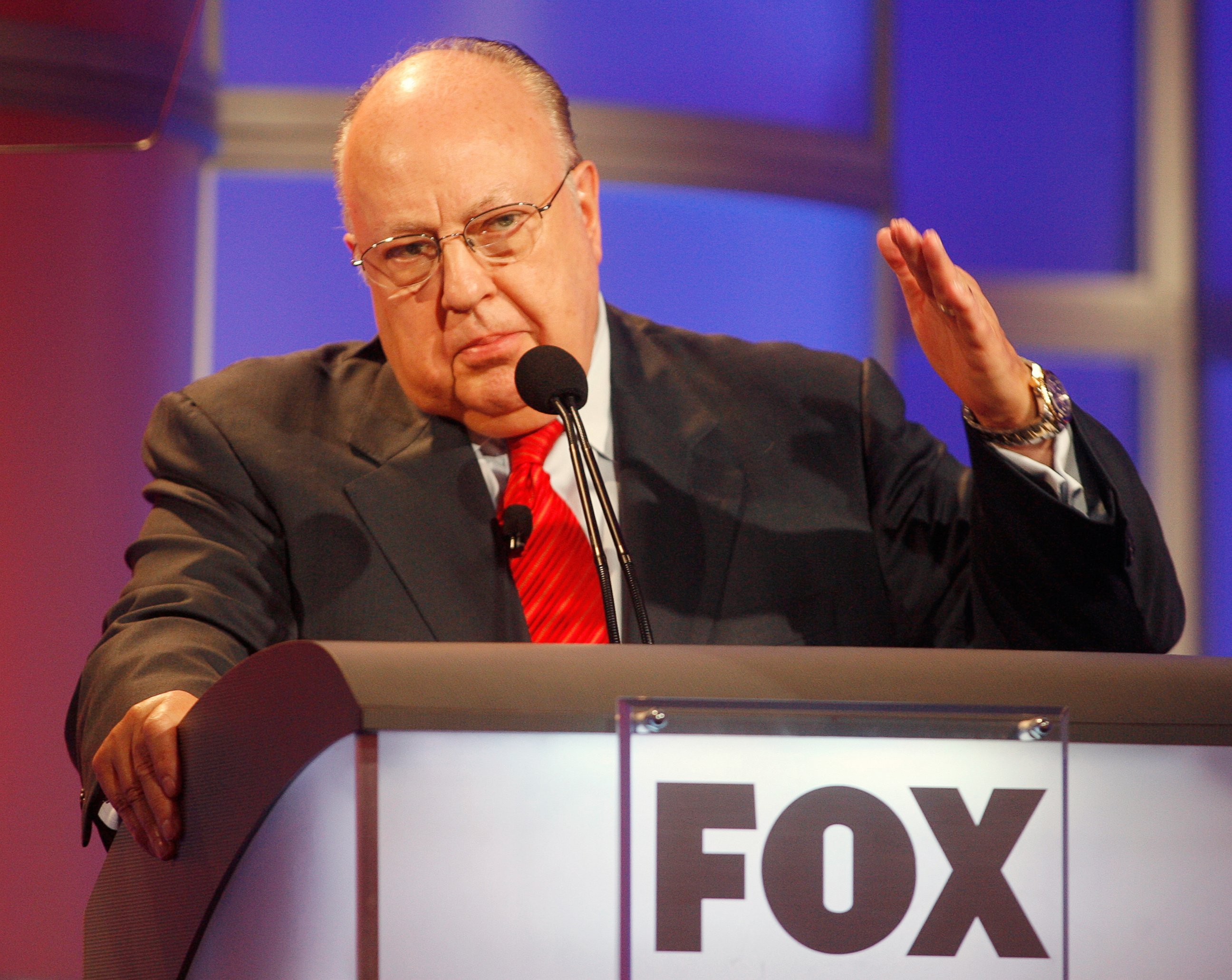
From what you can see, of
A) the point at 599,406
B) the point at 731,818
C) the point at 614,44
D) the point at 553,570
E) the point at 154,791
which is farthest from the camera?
the point at 614,44

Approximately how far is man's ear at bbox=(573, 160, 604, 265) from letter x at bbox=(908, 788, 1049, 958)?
1.08m

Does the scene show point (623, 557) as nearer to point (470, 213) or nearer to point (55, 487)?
point (470, 213)

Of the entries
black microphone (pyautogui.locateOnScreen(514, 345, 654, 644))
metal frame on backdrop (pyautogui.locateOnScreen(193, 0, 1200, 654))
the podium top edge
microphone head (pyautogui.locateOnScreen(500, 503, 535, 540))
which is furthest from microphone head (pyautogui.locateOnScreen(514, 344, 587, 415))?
metal frame on backdrop (pyautogui.locateOnScreen(193, 0, 1200, 654))

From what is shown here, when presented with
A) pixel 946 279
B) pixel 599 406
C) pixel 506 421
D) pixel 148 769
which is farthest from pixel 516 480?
pixel 148 769

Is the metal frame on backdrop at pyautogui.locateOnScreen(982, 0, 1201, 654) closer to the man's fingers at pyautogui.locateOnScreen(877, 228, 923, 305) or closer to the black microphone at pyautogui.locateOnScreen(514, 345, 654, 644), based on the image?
the man's fingers at pyautogui.locateOnScreen(877, 228, 923, 305)

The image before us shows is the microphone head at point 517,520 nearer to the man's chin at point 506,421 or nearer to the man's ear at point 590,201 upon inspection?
the man's chin at point 506,421

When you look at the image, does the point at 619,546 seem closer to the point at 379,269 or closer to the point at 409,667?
the point at 409,667

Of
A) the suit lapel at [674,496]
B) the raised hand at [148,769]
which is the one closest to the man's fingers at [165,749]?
the raised hand at [148,769]

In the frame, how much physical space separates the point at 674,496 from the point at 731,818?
889 millimetres

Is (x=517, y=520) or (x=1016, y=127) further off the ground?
(x=1016, y=127)

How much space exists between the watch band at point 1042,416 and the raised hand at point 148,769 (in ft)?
2.36

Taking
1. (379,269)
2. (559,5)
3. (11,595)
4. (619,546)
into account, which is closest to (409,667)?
(619,546)

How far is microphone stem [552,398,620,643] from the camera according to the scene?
1.07 m

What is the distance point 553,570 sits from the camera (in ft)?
4.90
